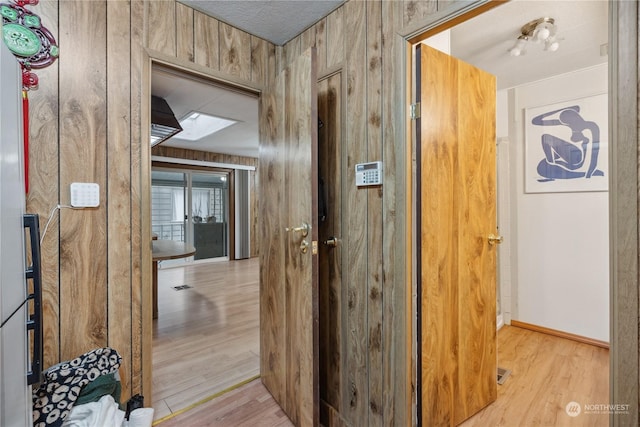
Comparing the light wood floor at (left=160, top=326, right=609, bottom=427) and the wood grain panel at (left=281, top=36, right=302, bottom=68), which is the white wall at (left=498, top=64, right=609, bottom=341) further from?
the wood grain panel at (left=281, top=36, right=302, bottom=68)

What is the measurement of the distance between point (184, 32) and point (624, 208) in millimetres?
2148

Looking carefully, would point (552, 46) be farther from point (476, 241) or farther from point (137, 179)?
A: point (137, 179)

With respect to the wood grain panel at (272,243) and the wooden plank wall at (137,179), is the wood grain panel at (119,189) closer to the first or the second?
the wooden plank wall at (137,179)

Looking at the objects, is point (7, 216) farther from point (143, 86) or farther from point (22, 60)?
point (143, 86)

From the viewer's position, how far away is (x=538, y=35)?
194 centimetres

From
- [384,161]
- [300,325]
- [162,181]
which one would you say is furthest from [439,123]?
[162,181]

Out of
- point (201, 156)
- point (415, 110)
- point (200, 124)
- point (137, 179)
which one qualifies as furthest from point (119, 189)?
point (201, 156)

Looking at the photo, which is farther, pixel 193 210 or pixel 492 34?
pixel 193 210

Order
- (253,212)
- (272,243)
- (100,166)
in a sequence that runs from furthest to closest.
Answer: (253,212)
(272,243)
(100,166)

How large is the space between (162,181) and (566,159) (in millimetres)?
6623

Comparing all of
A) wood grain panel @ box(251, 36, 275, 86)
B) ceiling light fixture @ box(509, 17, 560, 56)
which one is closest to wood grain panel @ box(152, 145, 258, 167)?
wood grain panel @ box(251, 36, 275, 86)

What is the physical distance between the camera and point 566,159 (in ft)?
9.16

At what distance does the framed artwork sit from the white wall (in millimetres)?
63

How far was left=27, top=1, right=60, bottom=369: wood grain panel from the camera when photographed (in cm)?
133
